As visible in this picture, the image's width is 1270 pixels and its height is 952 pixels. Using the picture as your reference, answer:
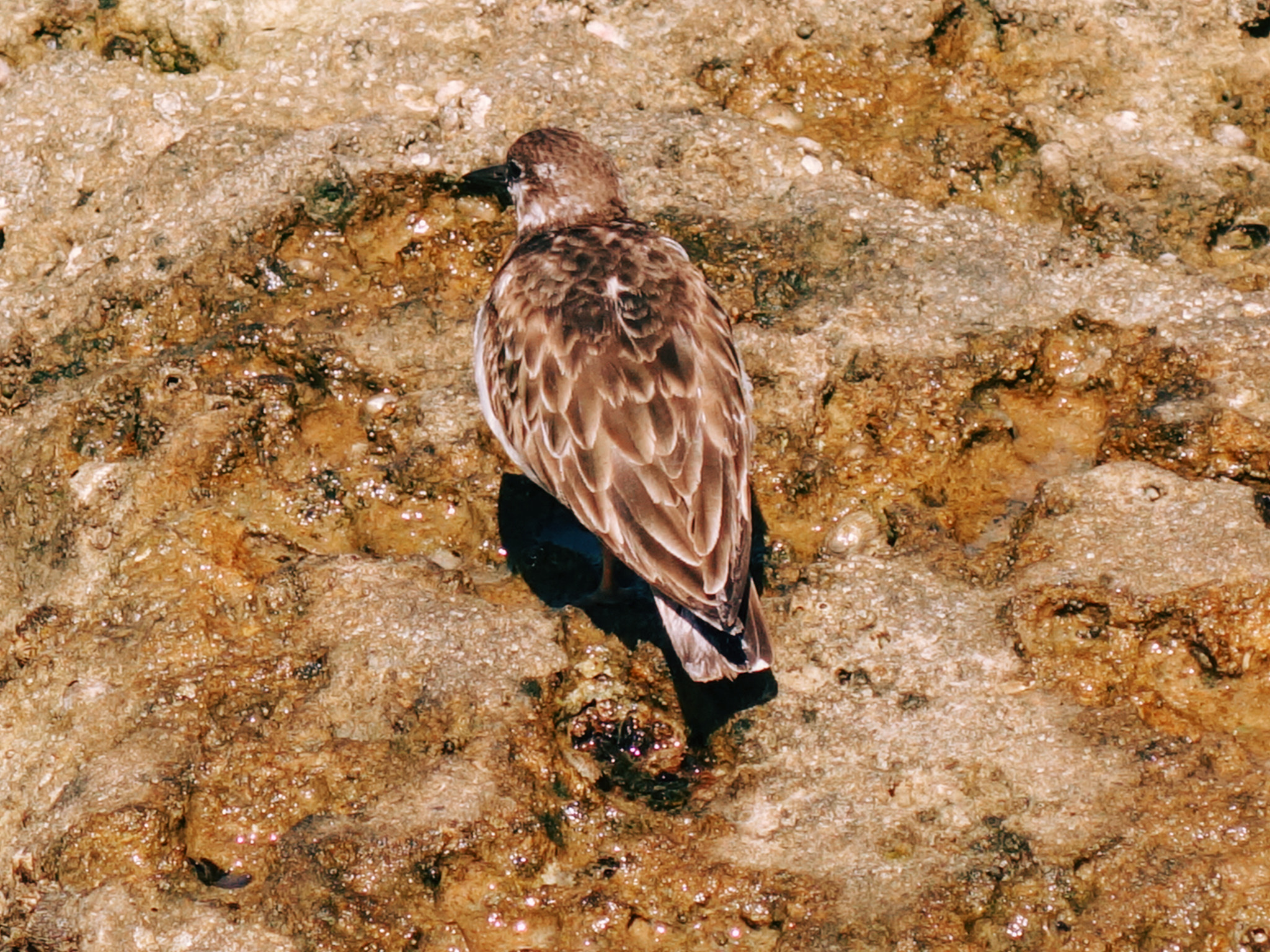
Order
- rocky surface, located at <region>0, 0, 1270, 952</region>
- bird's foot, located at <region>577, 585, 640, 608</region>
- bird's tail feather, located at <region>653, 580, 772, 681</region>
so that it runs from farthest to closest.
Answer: bird's foot, located at <region>577, 585, 640, 608</region>
bird's tail feather, located at <region>653, 580, 772, 681</region>
rocky surface, located at <region>0, 0, 1270, 952</region>

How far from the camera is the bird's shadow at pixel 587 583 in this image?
443 centimetres

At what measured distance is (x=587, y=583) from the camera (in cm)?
503

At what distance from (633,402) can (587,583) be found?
85cm

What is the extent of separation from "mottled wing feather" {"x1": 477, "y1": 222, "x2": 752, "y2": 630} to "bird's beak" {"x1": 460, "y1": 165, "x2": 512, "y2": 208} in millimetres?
578

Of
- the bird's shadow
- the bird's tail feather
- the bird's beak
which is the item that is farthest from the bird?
the bird's beak

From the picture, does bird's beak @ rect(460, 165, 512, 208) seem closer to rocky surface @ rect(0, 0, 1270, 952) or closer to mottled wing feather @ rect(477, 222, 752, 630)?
rocky surface @ rect(0, 0, 1270, 952)

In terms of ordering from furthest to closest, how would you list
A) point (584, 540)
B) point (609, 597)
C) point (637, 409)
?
point (584, 540), point (609, 597), point (637, 409)

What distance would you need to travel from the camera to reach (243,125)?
593 cm

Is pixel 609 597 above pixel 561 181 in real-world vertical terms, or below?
below

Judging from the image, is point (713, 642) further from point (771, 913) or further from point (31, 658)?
point (31, 658)

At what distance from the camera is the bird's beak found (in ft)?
18.3

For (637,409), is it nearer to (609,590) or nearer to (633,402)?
(633,402)

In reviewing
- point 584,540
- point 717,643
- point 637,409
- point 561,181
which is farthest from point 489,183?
point 717,643

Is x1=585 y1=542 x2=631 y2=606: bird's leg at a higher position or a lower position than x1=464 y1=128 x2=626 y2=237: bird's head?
lower
